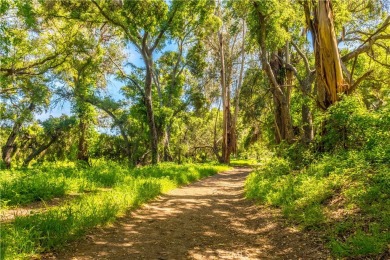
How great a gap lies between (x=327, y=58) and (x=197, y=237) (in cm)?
674

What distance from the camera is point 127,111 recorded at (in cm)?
2477

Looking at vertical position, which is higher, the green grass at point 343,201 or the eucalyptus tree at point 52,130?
the eucalyptus tree at point 52,130

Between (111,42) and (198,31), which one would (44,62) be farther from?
(198,31)

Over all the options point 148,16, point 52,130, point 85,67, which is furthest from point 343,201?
point 52,130

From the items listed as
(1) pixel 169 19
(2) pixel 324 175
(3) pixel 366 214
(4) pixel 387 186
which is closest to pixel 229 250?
(3) pixel 366 214

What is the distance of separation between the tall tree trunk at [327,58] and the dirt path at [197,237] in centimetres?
441

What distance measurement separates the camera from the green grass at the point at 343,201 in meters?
3.82

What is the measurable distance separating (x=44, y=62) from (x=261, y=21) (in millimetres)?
14417

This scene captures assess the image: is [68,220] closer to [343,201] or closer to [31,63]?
[343,201]

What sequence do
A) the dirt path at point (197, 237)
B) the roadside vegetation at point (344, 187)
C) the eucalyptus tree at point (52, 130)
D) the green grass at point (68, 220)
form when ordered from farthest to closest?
the eucalyptus tree at point (52, 130) < the dirt path at point (197, 237) < the roadside vegetation at point (344, 187) < the green grass at point (68, 220)

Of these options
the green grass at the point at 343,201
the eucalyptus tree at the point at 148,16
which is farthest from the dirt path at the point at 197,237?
the eucalyptus tree at the point at 148,16

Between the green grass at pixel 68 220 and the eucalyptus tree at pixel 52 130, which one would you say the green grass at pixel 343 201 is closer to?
the green grass at pixel 68 220

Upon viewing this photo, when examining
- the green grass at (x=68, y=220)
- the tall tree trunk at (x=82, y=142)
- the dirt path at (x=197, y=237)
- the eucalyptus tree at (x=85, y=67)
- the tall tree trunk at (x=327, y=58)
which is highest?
the eucalyptus tree at (x=85, y=67)

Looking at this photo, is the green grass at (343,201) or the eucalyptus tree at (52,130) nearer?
the green grass at (343,201)
